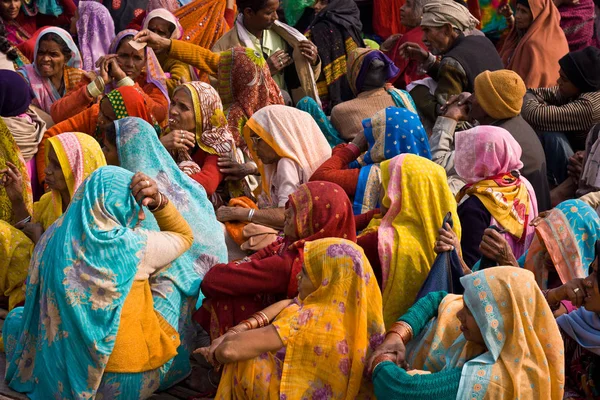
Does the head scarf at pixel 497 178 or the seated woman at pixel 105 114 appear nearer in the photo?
the head scarf at pixel 497 178

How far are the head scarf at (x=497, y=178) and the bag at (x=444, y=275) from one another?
2.29 ft

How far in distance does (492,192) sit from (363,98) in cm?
232

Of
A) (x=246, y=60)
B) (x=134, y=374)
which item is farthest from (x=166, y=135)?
(x=134, y=374)

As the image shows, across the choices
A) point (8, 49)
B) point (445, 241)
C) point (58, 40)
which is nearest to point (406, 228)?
point (445, 241)

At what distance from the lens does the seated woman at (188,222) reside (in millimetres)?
5617

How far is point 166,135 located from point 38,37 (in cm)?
226

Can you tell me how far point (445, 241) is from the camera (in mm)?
5270

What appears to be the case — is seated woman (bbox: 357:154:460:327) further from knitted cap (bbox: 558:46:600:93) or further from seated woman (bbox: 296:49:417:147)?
knitted cap (bbox: 558:46:600:93)

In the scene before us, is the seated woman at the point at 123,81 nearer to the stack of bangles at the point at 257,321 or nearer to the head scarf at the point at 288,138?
the head scarf at the point at 288,138

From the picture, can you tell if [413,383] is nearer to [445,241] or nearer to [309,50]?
[445,241]

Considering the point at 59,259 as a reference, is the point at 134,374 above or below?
below

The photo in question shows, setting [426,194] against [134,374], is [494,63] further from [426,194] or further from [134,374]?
[134,374]

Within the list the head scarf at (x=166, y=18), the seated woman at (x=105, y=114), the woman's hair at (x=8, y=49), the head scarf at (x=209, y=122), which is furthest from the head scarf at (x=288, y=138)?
the woman's hair at (x=8, y=49)

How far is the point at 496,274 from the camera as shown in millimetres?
4324
